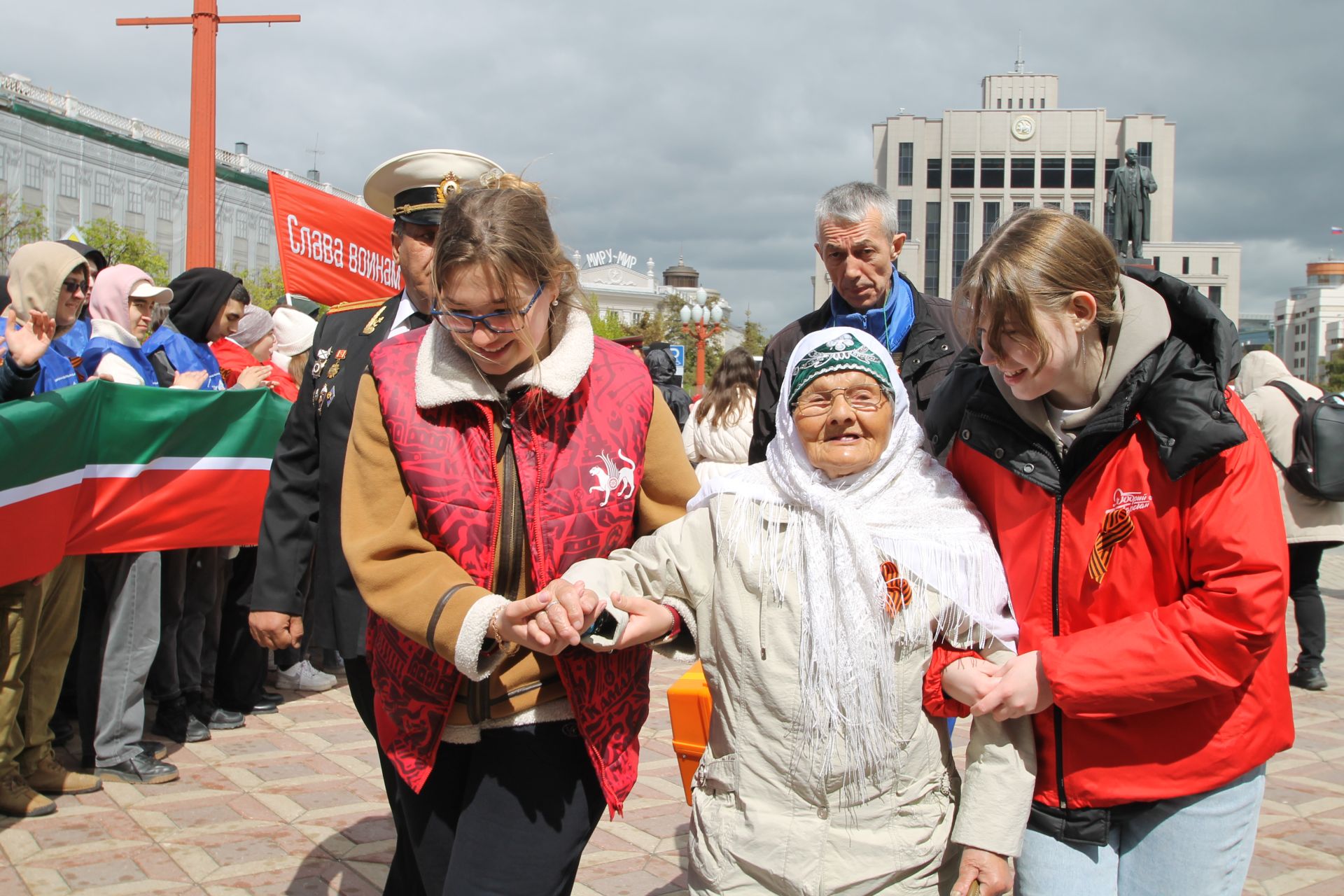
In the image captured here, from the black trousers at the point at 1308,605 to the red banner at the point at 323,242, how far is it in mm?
6338

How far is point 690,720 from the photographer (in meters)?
3.33

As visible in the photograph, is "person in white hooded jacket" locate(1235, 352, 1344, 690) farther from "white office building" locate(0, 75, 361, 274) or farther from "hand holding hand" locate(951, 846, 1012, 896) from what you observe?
"white office building" locate(0, 75, 361, 274)

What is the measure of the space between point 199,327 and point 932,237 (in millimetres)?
85512

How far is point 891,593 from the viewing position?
2350 mm

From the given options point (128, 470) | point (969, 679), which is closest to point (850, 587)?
point (969, 679)

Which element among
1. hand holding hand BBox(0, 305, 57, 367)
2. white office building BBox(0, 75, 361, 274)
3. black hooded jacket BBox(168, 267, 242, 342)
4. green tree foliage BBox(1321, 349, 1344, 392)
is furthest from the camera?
green tree foliage BBox(1321, 349, 1344, 392)

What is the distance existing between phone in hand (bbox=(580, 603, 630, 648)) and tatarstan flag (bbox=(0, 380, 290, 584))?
3.29 metres

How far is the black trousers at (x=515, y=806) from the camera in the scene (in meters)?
2.40

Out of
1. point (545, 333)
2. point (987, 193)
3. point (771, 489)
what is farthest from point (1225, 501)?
point (987, 193)

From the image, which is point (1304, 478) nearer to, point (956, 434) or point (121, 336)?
point (956, 434)

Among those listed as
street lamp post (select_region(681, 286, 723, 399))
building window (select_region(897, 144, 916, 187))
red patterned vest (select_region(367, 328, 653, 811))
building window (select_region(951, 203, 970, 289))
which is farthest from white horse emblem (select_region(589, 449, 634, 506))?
building window (select_region(897, 144, 916, 187))

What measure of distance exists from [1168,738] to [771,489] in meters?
0.93

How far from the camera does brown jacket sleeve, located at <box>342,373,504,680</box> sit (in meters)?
2.23

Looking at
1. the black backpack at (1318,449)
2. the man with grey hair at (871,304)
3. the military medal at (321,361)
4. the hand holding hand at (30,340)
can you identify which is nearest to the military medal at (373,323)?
the military medal at (321,361)
